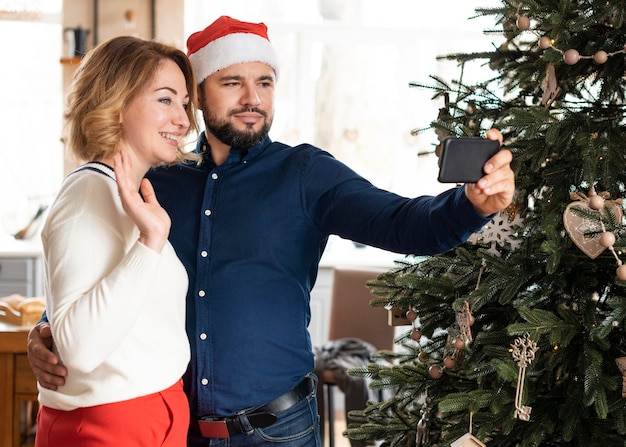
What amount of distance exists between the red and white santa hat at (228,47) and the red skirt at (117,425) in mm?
854

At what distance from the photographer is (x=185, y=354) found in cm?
158

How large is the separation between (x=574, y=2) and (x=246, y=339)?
3.26 feet

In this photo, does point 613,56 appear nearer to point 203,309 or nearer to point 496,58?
point 496,58

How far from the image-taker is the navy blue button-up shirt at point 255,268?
5.83 ft

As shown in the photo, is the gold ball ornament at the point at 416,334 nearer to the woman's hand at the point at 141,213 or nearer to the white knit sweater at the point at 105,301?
the white knit sweater at the point at 105,301

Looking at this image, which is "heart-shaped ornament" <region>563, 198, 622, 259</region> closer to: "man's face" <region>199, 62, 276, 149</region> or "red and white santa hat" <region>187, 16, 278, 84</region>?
"man's face" <region>199, 62, 276, 149</region>

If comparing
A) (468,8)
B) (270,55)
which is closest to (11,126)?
(468,8)

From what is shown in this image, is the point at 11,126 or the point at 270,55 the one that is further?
the point at 11,126

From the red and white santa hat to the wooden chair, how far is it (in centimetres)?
225

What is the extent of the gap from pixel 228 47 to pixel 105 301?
0.89m

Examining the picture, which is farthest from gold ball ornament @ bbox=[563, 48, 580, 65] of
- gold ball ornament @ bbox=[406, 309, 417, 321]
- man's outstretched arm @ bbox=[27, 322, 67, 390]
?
man's outstretched arm @ bbox=[27, 322, 67, 390]

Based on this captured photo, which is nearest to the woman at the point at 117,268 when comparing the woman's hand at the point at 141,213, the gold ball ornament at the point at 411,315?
the woman's hand at the point at 141,213

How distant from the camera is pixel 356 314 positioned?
4.27 metres

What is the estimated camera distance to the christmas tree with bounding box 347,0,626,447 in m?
1.60
